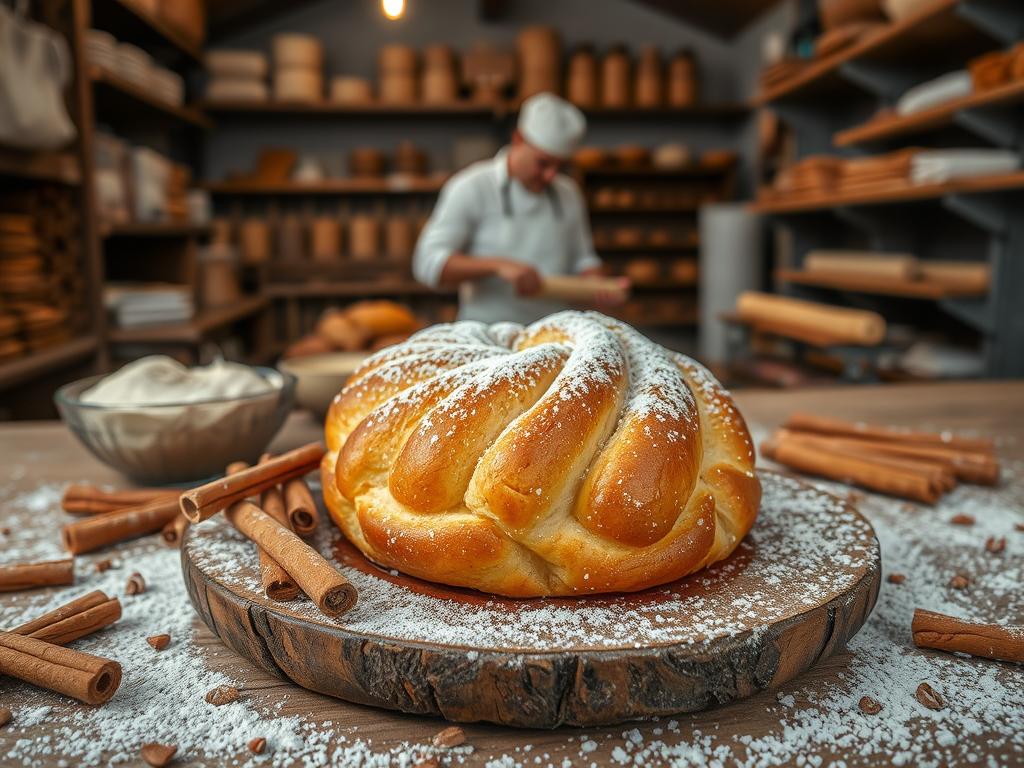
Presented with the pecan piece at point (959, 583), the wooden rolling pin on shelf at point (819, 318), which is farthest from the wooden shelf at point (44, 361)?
the wooden rolling pin on shelf at point (819, 318)

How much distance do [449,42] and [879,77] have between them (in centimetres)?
338

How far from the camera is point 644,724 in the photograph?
525 millimetres

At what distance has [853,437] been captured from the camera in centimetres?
115

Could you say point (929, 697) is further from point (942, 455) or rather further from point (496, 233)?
point (496, 233)

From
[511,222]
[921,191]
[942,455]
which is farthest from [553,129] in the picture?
[942,455]

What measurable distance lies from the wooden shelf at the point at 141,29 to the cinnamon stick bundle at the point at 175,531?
11.3 ft

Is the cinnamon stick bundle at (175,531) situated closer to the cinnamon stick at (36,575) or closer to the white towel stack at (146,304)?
the cinnamon stick at (36,575)

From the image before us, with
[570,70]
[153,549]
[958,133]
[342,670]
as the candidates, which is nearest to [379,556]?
[342,670]

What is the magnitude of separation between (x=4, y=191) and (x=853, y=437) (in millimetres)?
2845

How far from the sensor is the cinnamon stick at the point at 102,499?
928 mm

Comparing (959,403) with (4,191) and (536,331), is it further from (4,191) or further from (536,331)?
(4,191)

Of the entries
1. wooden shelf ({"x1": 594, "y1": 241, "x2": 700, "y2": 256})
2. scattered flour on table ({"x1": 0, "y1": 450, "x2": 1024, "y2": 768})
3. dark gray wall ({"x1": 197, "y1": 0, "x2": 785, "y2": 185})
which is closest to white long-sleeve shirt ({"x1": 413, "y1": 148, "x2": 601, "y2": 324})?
scattered flour on table ({"x1": 0, "y1": 450, "x2": 1024, "y2": 768})

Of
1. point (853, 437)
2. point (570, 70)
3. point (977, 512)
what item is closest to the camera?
point (977, 512)

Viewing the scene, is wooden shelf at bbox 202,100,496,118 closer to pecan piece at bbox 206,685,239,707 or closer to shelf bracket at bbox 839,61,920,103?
shelf bracket at bbox 839,61,920,103
